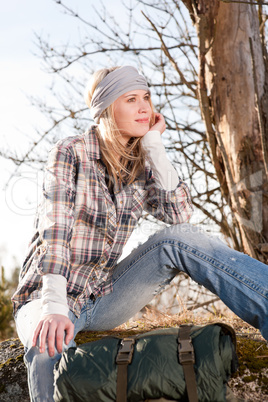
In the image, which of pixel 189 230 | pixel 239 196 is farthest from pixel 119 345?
pixel 239 196

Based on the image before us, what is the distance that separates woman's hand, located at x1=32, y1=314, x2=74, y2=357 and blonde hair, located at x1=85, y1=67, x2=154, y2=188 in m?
0.88

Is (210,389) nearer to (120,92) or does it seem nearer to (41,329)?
(41,329)

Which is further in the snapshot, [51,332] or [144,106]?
[144,106]

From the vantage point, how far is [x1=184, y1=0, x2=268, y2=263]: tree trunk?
149 inches

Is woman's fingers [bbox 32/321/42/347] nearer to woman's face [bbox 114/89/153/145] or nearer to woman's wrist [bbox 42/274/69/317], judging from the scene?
woman's wrist [bbox 42/274/69/317]

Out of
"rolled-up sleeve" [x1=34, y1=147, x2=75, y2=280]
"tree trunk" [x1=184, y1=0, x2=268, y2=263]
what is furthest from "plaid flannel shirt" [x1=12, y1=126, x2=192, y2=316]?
"tree trunk" [x1=184, y1=0, x2=268, y2=263]

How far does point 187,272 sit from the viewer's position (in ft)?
7.16

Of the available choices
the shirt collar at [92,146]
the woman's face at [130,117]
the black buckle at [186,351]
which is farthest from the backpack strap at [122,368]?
the woman's face at [130,117]

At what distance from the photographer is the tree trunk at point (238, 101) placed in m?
3.79

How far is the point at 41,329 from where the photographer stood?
174 centimetres

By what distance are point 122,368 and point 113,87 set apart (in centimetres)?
152

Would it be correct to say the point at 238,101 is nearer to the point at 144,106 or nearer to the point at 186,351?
the point at 144,106

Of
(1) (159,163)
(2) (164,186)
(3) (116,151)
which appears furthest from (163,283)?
(3) (116,151)

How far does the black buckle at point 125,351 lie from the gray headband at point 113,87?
134cm
